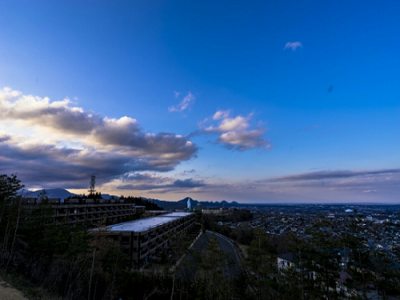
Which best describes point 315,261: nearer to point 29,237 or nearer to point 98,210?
point 29,237

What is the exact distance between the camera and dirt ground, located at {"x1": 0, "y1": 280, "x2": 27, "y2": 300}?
1182cm

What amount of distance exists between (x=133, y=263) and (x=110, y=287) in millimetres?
13091

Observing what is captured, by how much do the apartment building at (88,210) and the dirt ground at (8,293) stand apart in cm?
1946

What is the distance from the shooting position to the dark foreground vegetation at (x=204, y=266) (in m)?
15.4

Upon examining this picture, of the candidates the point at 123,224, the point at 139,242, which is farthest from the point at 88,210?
the point at 139,242

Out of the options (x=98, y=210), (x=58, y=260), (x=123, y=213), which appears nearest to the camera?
(x=58, y=260)

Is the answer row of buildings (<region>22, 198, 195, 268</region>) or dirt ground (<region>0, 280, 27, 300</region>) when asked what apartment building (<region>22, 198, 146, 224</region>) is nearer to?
row of buildings (<region>22, 198, 195, 268</region>)

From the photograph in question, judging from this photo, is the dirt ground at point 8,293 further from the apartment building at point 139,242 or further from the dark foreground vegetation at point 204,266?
the apartment building at point 139,242

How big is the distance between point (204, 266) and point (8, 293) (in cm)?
1285

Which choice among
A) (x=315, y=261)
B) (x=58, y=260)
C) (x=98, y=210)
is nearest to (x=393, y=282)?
(x=315, y=261)

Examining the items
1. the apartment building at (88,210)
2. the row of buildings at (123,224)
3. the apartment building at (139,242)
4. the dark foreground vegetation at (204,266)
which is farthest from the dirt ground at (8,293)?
the apartment building at (88,210)

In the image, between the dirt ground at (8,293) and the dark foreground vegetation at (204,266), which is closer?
the dirt ground at (8,293)

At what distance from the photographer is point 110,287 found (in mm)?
20750

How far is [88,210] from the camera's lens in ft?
173
